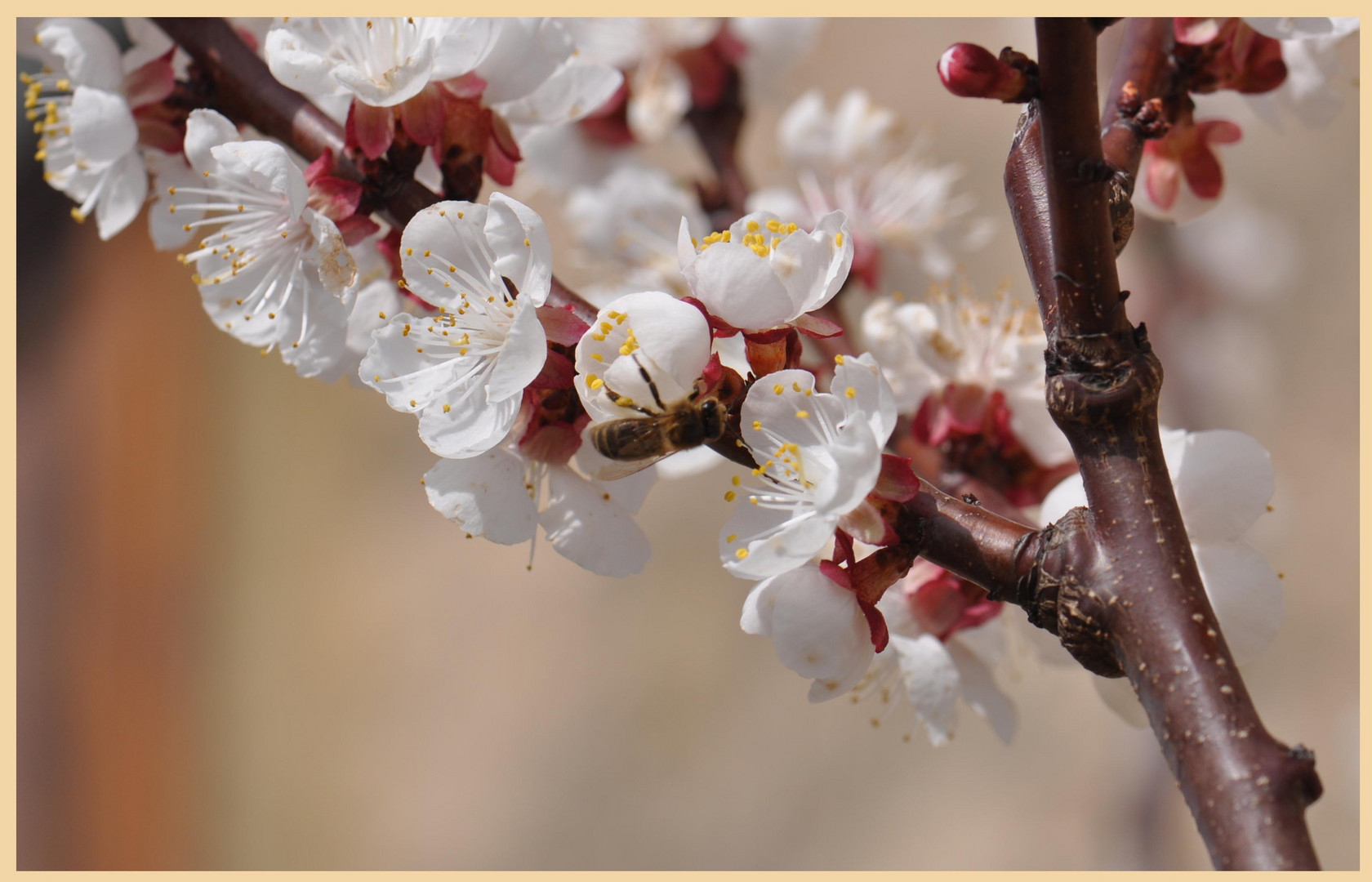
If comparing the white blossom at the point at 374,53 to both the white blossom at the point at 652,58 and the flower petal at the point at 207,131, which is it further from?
the white blossom at the point at 652,58

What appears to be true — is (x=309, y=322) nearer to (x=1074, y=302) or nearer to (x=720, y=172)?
(x=1074, y=302)

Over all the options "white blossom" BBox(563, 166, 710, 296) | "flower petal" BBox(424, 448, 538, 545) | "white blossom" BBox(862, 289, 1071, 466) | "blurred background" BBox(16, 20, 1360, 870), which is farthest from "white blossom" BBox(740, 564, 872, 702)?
"blurred background" BBox(16, 20, 1360, 870)

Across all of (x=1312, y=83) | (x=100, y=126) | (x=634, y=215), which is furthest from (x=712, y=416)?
(x=634, y=215)

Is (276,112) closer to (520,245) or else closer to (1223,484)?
(520,245)

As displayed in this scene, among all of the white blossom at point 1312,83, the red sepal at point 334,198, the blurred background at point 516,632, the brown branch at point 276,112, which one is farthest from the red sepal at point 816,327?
the blurred background at point 516,632

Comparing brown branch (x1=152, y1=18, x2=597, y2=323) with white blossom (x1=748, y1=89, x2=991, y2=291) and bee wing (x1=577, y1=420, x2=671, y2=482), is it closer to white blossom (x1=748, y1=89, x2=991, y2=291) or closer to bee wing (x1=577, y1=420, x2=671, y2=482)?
bee wing (x1=577, y1=420, x2=671, y2=482)

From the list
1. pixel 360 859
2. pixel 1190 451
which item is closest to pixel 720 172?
pixel 1190 451
